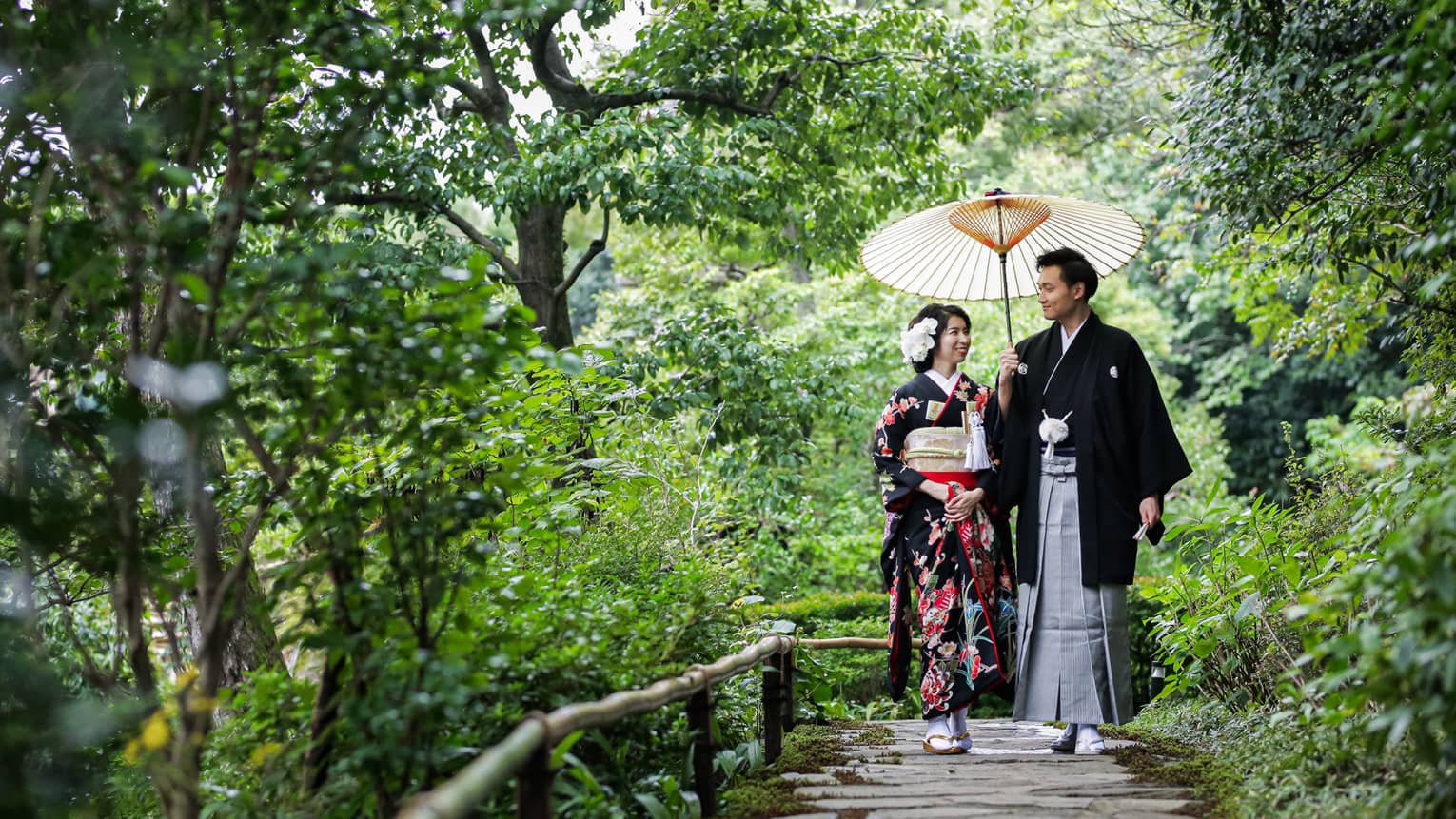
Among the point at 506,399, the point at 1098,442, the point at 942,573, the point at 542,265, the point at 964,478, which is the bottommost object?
the point at 942,573

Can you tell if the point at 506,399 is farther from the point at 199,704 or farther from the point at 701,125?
the point at 701,125

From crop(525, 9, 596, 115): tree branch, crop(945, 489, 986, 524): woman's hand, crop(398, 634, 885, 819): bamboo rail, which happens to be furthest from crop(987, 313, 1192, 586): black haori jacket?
crop(525, 9, 596, 115): tree branch

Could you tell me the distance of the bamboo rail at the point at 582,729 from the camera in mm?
1961

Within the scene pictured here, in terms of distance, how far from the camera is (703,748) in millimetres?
3537

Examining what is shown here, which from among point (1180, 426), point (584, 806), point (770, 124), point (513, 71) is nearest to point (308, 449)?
point (584, 806)

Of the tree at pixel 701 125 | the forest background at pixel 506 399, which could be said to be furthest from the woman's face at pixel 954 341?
the tree at pixel 701 125

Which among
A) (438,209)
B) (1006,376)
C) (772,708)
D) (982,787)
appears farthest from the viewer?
(438,209)

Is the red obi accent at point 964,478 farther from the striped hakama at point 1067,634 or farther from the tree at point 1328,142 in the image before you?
the tree at point 1328,142

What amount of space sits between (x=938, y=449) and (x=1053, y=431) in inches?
19.1

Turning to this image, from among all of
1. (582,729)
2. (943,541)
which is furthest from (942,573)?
(582,729)

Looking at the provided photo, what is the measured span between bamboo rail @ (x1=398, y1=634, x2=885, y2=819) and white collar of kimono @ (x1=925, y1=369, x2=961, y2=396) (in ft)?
4.21

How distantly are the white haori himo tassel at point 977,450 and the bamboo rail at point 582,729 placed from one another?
3.53 ft

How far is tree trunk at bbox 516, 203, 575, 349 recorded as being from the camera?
29.4 ft

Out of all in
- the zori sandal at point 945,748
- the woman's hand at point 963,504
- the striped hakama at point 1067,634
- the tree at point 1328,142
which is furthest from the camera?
the woman's hand at point 963,504
